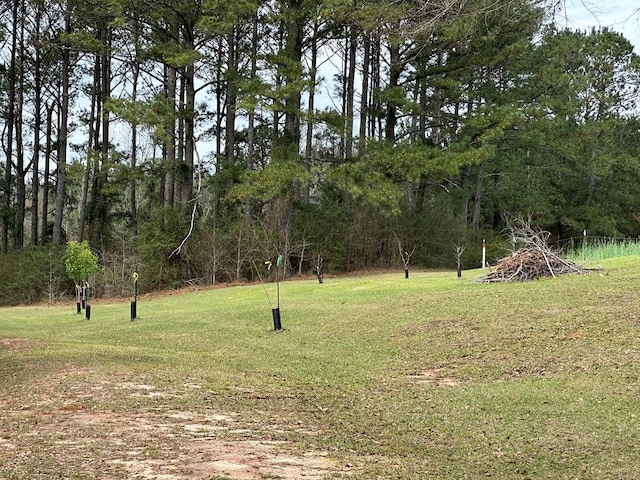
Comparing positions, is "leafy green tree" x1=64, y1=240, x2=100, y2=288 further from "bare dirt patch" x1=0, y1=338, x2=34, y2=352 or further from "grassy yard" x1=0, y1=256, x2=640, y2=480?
"bare dirt patch" x1=0, y1=338, x2=34, y2=352

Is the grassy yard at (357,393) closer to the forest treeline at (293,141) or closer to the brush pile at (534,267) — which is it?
the brush pile at (534,267)

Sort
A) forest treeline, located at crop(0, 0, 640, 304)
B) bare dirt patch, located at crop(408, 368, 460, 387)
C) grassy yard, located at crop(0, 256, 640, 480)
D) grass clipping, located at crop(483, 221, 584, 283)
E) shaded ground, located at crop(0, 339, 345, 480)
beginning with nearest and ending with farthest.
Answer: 1. shaded ground, located at crop(0, 339, 345, 480)
2. grassy yard, located at crop(0, 256, 640, 480)
3. bare dirt patch, located at crop(408, 368, 460, 387)
4. grass clipping, located at crop(483, 221, 584, 283)
5. forest treeline, located at crop(0, 0, 640, 304)

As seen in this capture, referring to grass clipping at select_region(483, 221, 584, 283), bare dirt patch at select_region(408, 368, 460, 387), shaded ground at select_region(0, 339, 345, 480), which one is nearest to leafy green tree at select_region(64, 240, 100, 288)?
grass clipping at select_region(483, 221, 584, 283)

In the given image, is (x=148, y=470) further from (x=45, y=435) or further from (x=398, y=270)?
(x=398, y=270)

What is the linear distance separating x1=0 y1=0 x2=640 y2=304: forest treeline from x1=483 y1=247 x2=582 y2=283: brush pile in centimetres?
587

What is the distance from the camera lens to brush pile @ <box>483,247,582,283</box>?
13984 millimetres

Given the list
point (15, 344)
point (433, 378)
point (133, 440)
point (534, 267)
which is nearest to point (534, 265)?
point (534, 267)

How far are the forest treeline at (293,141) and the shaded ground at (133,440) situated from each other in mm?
13282

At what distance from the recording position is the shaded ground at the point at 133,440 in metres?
3.86

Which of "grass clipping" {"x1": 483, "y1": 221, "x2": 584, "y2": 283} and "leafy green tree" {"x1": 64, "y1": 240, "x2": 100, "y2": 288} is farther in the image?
"leafy green tree" {"x1": 64, "y1": 240, "x2": 100, "y2": 288}

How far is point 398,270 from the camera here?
2661 centimetres

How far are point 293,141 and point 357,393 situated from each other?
19564 millimetres

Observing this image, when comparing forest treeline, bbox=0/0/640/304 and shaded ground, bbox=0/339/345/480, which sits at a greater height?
forest treeline, bbox=0/0/640/304

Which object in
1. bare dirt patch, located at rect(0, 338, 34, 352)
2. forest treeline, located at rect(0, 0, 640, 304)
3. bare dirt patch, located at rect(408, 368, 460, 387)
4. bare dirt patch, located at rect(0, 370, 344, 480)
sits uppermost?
forest treeline, located at rect(0, 0, 640, 304)
